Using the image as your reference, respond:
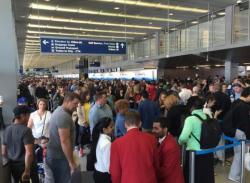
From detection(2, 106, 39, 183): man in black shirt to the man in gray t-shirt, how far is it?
0.27 m

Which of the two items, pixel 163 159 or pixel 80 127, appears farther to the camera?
pixel 80 127

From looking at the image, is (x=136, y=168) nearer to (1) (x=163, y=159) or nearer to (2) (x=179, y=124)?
(1) (x=163, y=159)

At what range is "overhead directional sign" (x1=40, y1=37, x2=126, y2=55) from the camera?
48.1 feet

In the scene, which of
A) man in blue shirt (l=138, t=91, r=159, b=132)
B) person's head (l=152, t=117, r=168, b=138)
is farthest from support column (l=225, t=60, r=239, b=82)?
person's head (l=152, t=117, r=168, b=138)

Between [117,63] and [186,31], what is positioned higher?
[186,31]

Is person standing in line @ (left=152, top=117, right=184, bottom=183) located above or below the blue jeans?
above

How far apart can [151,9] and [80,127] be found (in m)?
9.75

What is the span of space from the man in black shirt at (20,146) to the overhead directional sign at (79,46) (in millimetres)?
11130

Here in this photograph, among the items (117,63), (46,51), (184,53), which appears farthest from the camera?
(117,63)

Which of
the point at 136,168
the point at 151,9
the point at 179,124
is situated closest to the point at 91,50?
the point at 151,9

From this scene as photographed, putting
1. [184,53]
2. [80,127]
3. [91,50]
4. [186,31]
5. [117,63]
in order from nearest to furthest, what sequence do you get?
[80,127]
[91,50]
[184,53]
[186,31]
[117,63]

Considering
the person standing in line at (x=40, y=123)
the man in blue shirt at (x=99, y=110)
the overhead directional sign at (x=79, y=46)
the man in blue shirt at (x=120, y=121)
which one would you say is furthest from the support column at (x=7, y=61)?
the overhead directional sign at (x=79, y=46)

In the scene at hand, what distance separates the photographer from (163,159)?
333 cm

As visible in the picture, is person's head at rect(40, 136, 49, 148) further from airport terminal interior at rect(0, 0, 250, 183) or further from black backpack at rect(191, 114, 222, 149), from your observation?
black backpack at rect(191, 114, 222, 149)
